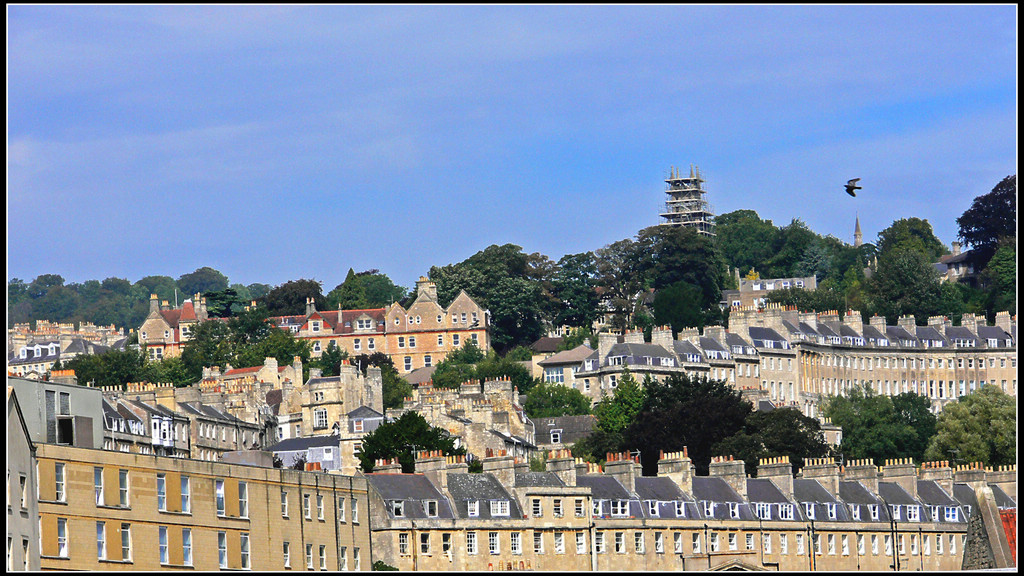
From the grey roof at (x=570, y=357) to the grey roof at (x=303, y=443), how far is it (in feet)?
135

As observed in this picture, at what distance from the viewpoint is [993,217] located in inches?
7023

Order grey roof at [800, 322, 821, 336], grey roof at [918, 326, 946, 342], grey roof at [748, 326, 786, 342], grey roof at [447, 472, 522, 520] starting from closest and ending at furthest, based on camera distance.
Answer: grey roof at [447, 472, 522, 520] < grey roof at [748, 326, 786, 342] < grey roof at [800, 322, 821, 336] < grey roof at [918, 326, 946, 342]

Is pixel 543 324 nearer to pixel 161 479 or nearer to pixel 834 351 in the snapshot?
pixel 834 351

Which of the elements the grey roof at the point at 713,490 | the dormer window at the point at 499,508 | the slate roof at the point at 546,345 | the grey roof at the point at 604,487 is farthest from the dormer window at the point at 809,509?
the slate roof at the point at 546,345

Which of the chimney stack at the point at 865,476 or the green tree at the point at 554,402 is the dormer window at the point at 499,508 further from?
the green tree at the point at 554,402

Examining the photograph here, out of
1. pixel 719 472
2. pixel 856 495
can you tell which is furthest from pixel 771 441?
pixel 719 472

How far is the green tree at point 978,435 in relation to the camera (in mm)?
117500

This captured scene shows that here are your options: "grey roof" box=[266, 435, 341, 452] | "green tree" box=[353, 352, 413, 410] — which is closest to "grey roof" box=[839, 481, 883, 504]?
"grey roof" box=[266, 435, 341, 452]

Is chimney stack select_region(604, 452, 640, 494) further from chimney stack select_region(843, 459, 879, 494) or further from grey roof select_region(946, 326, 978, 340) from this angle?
grey roof select_region(946, 326, 978, 340)

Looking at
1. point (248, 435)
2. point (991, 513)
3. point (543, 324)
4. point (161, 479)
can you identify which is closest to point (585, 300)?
point (543, 324)

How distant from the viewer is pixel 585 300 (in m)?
182

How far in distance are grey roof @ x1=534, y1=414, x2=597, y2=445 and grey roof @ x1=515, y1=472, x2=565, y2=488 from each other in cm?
4708

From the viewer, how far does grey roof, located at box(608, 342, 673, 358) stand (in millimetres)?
140875

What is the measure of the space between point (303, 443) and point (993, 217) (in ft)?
286
